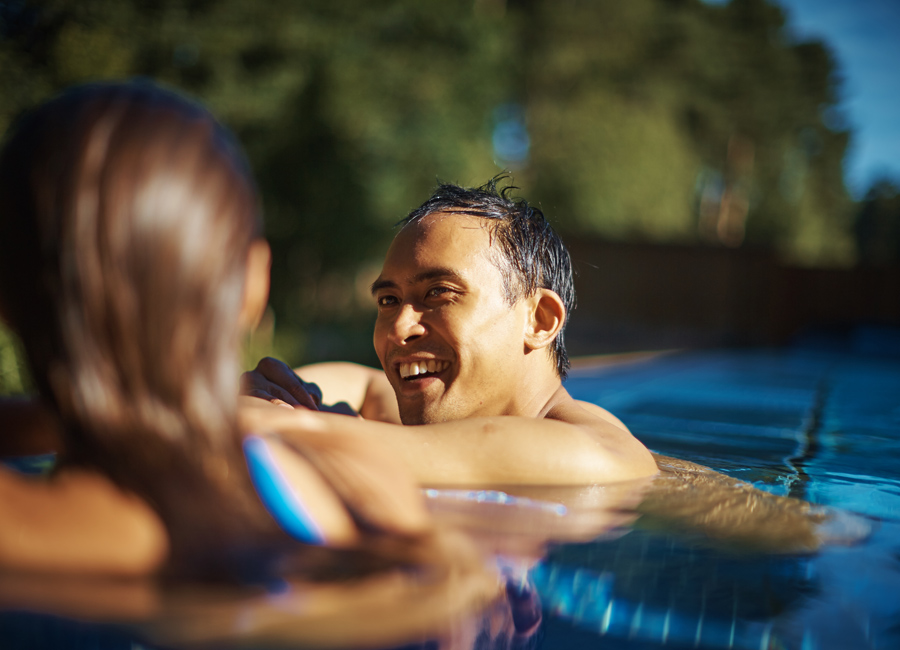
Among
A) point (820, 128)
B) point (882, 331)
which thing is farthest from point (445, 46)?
point (820, 128)

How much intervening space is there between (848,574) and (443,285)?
1.24 meters

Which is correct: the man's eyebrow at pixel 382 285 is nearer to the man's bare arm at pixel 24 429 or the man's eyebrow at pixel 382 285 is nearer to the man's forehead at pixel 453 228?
the man's forehead at pixel 453 228

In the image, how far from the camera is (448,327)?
2.11 m

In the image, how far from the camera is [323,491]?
107 cm

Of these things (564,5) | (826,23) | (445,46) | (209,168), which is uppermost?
(826,23)

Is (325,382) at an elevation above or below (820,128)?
below

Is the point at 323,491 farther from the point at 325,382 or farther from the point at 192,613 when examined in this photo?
the point at 325,382

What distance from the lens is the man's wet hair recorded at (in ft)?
7.45

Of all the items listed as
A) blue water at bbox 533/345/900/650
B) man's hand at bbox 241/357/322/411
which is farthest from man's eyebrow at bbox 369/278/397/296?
blue water at bbox 533/345/900/650

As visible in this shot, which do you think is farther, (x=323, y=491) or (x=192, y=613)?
(x=323, y=491)

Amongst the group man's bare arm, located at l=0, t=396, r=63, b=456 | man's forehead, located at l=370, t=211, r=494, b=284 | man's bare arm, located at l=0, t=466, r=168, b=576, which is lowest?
man's bare arm, located at l=0, t=466, r=168, b=576

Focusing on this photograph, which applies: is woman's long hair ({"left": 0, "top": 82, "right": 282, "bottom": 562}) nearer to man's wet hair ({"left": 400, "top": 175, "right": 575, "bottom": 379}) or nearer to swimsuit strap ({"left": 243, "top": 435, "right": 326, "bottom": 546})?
swimsuit strap ({"left": 243, "top": 435, "right": 326, "bottom": 546})

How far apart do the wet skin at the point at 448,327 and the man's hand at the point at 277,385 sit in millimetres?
272

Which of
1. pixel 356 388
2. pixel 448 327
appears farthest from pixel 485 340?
pixel 356 388
